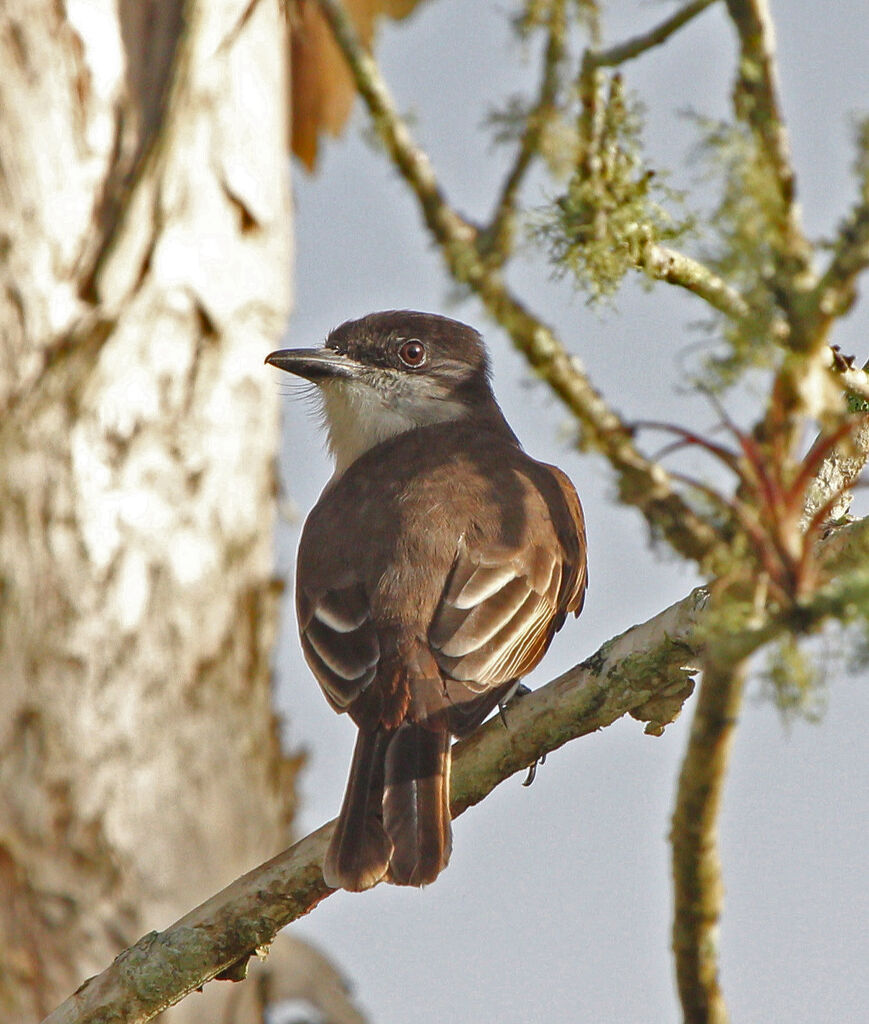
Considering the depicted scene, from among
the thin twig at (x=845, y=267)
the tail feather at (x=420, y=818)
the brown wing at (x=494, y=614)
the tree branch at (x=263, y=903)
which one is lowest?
the thin twig at (x=845, y=267)

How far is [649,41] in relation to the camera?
12.9 feet

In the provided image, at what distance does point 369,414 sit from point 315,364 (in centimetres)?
35

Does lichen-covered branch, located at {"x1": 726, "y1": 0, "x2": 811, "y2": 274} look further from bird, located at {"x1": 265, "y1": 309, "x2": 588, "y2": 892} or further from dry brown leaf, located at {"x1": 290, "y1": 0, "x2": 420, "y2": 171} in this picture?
dry brown leaf, located at {"x1": 290, "y1": 0, "x2": 420, "y2": 171}

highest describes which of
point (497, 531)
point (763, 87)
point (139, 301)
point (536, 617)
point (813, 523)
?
point (139, 301)

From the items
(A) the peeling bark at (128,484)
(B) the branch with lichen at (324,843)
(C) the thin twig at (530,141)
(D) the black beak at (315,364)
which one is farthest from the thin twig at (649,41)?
(A) the peeling bark at (128,484)

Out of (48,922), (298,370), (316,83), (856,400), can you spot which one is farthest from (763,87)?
(316,83)

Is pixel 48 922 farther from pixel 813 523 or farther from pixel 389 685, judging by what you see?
pixel 813 523

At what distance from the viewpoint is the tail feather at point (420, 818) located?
14.5 ft

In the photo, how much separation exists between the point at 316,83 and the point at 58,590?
418cm

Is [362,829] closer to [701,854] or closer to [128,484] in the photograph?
[701,854]

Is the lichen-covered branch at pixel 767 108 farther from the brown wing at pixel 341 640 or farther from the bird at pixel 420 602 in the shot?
the brown wing at pixel 341 640

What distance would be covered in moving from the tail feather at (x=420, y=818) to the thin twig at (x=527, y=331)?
1.04m

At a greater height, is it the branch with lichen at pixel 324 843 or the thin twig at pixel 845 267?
the branch with lichen at pixel 324 843

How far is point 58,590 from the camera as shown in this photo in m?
7.79
